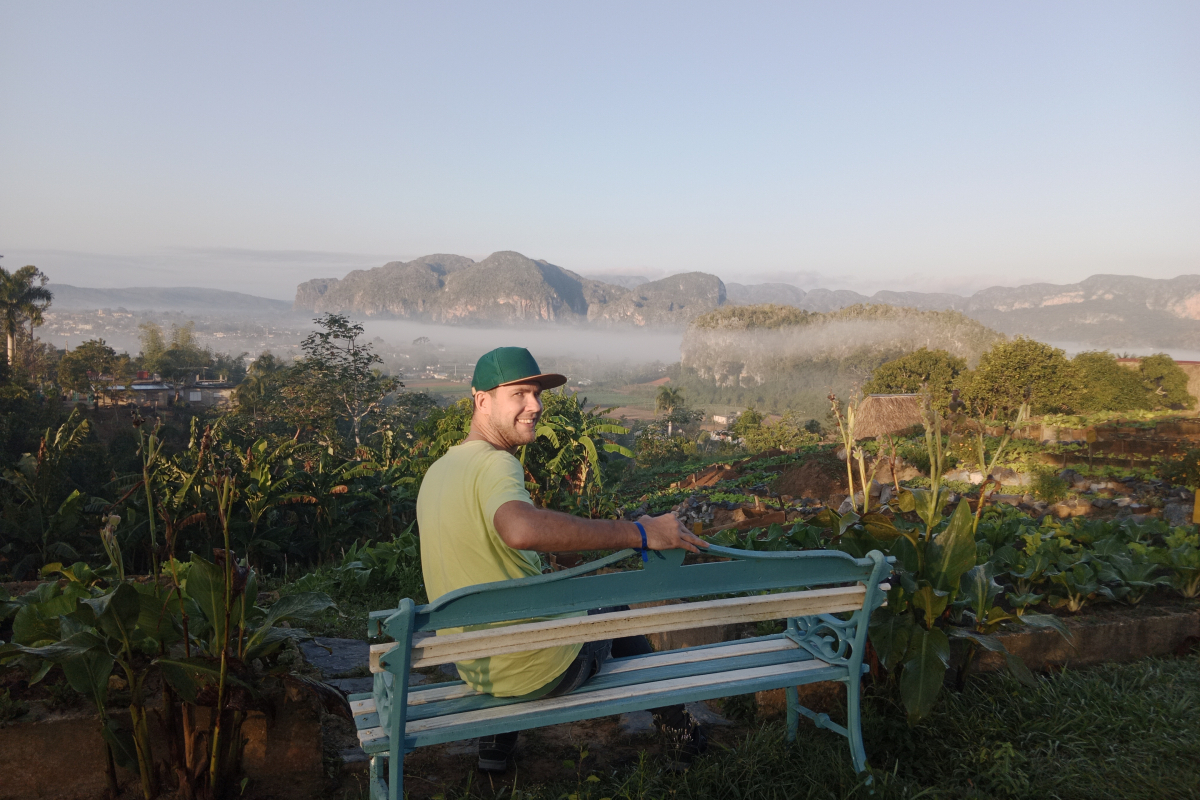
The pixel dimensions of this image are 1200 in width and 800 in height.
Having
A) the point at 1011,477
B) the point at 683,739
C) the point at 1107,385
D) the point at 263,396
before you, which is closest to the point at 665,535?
the point at 683,739

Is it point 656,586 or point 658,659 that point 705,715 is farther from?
point 656,586

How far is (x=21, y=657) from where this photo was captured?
212 cm

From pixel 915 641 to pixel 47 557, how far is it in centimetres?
921

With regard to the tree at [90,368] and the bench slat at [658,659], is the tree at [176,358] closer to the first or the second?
the tree at [90,368]

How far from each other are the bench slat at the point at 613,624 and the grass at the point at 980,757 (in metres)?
0.48

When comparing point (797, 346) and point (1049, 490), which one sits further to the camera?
point (797, 346)

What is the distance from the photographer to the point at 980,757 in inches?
93.3

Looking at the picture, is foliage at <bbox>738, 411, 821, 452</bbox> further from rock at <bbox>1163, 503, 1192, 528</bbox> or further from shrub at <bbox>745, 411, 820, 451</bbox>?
rock at <bbox>1163, 503, 1192, 528</bbox>

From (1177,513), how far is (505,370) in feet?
28.4

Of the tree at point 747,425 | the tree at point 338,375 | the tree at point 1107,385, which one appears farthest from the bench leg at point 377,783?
the tree at point 1107,385

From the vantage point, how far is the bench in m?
1.86

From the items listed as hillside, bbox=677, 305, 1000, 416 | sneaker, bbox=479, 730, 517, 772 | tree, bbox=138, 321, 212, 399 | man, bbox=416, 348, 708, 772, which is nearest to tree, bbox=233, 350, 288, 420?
tree, bbox=138, 321, 212, 399

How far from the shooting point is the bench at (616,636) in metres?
1.86

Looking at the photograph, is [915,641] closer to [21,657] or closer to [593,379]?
[21,657]
